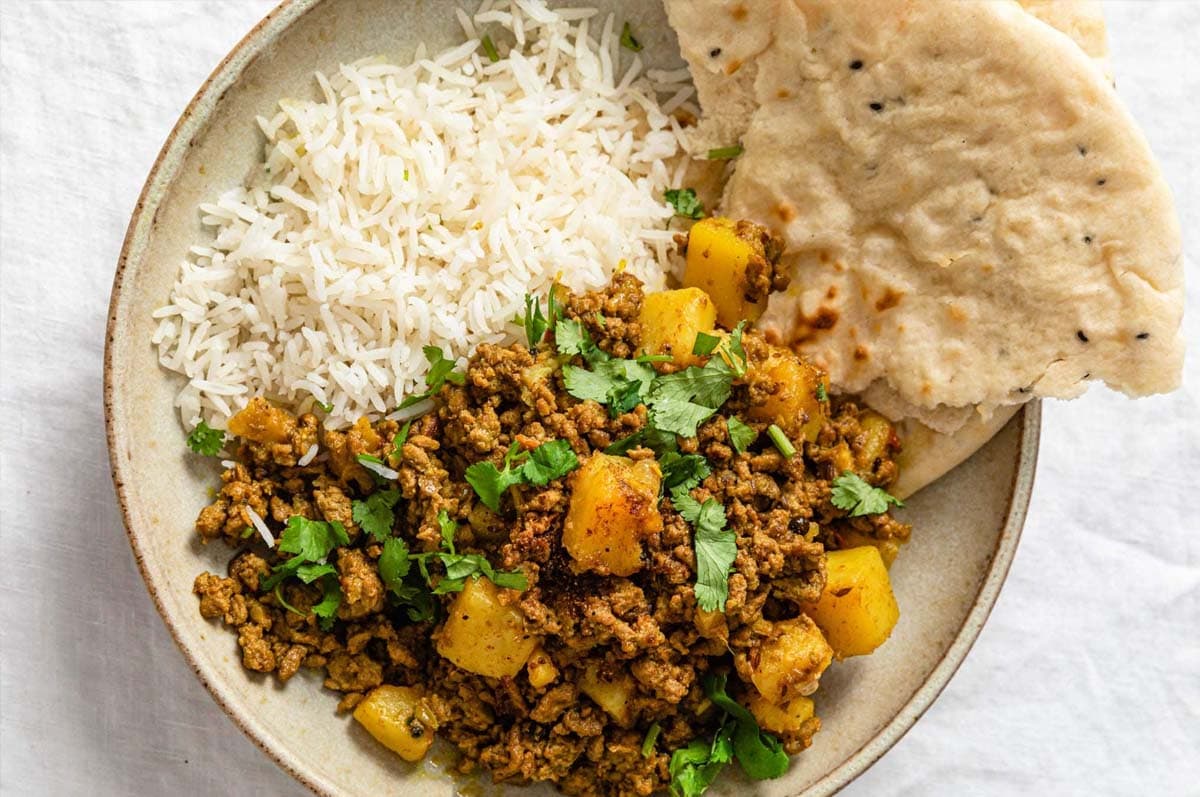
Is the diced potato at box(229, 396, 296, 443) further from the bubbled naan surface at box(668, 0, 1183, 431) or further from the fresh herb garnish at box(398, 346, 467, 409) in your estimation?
the bubbled naan surface at box(668, 0, 1183, 431)

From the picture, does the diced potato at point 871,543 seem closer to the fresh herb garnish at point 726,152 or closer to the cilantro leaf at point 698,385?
the cilantro leaf at point 698,385

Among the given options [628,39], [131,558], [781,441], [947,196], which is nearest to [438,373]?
[781,441]

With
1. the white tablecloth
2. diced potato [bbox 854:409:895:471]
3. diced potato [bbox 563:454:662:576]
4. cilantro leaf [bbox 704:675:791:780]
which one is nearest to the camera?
diced potato [bbox 563:454:662:576]

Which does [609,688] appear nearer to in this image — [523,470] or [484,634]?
[484,634]

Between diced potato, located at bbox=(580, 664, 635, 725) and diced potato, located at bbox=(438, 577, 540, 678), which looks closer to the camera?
diced potato, located at bbox=(438, 577, 540, 678)

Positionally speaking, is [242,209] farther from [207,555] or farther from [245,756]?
[245,756]

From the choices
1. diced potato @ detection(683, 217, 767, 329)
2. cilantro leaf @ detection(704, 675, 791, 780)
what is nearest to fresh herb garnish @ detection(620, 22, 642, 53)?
diced potato @ detection(683, 217, 767, 329)
